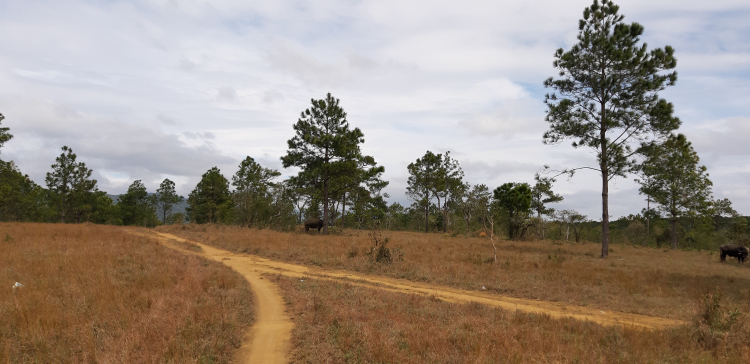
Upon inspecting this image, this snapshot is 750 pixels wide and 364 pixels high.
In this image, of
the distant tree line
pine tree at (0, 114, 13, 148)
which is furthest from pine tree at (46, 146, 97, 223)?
pine tree at (0, 114, 13, 148)

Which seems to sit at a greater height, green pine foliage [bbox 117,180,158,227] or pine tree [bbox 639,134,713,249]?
pine tree [bbox 639,134,713,249]

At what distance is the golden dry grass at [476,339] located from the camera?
6781mm

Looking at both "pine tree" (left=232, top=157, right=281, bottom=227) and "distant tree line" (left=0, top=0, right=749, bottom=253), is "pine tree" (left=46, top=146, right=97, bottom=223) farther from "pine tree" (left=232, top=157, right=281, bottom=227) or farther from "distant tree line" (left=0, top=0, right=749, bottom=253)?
"pine tree" (left=232, top=157, right=281, bottom=227)

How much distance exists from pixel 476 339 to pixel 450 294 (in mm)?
5664

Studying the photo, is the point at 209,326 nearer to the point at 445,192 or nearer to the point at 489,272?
the point at 489,272

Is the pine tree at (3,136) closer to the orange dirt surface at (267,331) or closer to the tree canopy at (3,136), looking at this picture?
the tree canopy at (3,136)

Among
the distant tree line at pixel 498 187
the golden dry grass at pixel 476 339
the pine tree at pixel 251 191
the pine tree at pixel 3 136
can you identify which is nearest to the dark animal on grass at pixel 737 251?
the distant tree line at pixel 498 187

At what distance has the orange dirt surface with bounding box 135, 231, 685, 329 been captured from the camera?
1026cm

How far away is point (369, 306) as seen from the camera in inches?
399

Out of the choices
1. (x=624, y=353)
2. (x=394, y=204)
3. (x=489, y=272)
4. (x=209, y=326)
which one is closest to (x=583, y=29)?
(x=489, y=272)

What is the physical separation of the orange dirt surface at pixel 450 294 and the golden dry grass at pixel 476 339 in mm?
1182

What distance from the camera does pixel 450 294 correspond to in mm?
13062

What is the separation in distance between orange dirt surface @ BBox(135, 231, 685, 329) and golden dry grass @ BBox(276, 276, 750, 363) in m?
1.18

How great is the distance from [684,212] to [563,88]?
28.5 metres
